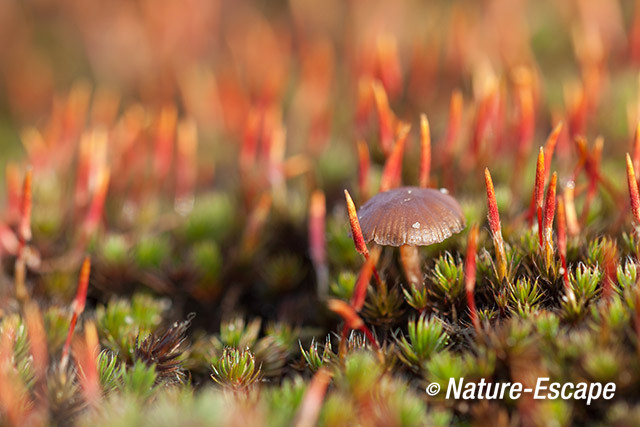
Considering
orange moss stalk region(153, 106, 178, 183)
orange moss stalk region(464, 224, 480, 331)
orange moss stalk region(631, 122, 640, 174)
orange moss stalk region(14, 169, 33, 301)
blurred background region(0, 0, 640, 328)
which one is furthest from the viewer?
orange moss stalk region(153, 106, 178, 183)

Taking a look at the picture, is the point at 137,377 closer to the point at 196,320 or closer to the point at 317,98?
the point at 196,320

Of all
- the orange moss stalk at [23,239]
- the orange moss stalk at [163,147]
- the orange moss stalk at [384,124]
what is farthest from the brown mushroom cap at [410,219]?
the orange moss stalk at [163,147]

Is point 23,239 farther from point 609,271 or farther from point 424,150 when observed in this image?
point 609,271

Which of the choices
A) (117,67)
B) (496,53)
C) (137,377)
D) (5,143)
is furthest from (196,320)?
(117,67)

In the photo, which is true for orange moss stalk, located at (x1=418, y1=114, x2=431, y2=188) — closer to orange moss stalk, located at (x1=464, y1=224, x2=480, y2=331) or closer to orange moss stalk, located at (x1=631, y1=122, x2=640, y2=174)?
orange moss stalk, located at (x1=464, y1=224, x2=480, y2=331)

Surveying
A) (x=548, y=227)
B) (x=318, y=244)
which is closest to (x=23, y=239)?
(x=318, y=244)

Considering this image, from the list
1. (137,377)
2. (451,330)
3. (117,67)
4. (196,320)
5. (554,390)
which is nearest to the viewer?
(554,390)

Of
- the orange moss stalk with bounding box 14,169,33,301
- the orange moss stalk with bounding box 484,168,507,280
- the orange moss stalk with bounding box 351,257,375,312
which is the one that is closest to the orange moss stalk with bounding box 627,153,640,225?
the orange moss stalk with bounding box 484,168,507,280
